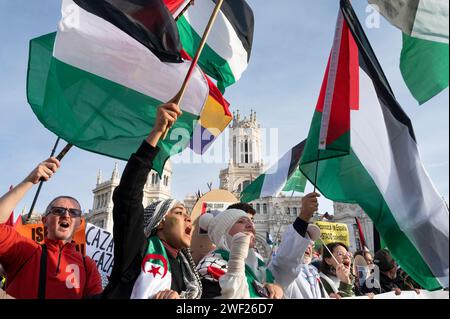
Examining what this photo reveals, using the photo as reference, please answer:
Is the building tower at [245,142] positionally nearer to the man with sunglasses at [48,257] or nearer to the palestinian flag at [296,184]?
the palestinian flag at [296,184]

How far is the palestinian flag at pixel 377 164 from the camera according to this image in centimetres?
315

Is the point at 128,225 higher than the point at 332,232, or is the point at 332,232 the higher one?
the point at 128,225

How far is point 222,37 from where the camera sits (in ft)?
18.1

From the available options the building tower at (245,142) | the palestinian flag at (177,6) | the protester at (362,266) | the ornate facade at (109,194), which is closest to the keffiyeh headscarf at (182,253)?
the palestinian flag at (177,6)

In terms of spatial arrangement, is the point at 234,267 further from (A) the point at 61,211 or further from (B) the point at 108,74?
(B) the point at 108,74

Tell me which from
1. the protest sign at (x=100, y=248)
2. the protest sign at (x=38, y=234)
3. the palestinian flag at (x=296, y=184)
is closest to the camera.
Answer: the protest sign at (x=38, y=234)

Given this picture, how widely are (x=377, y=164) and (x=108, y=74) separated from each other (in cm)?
294

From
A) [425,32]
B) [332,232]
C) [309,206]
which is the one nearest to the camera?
[309,206]

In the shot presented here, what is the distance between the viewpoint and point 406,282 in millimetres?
5160

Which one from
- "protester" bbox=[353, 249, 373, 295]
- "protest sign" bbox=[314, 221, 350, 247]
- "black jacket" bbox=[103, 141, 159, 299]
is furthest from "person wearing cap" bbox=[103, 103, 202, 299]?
"protest sign" bbox=[314, 221, 350, 247]

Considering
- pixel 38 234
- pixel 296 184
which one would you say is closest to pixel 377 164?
pixel 38 234

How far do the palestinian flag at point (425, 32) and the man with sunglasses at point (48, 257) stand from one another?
360cm

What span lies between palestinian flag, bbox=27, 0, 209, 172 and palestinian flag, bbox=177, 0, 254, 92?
5.17ft
